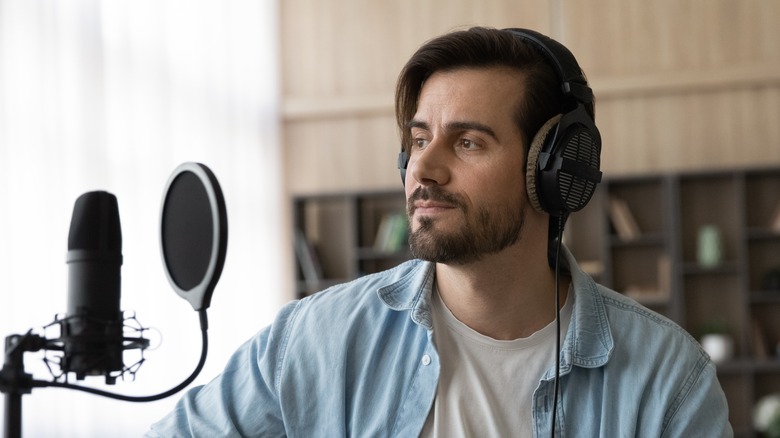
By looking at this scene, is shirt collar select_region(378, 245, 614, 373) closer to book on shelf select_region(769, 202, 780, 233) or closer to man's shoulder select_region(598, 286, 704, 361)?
man's shoulder select_region(598, 286, 704, 361)

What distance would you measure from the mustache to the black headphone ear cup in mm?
133

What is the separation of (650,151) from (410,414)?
5211 mm

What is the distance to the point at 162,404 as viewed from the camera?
15.5 feet

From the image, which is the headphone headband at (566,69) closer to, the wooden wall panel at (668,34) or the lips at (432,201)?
the lips at (432,201)

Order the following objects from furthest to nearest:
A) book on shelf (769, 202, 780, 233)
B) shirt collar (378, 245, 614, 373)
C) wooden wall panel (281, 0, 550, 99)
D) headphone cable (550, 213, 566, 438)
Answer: wooden wall panel (281, 0, 550, 99), book on shelf (769, 202, 780, 233), shirt collar (378, 245, 614, 373), headphone cable (550, 213, 566, 438)

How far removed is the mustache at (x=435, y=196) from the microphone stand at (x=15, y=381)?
33.2 inches

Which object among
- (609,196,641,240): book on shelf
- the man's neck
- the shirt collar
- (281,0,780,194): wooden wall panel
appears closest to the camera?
the shirt collar

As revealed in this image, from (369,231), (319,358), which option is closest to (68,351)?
(319,358)

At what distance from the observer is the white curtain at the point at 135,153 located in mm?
3705

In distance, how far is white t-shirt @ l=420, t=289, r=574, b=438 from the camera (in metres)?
1.66

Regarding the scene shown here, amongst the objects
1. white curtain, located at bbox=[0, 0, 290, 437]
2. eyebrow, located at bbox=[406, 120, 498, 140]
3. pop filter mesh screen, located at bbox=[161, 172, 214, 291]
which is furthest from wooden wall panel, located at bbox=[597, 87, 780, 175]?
pop filter mesh screen, located at bbox=[161, 172, 214, 291]

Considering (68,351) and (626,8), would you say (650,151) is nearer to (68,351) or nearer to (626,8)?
(626,8)

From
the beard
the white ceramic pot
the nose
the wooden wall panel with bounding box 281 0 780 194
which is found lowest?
the white ceramic pot

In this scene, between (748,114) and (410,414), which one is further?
A: (748,114)
